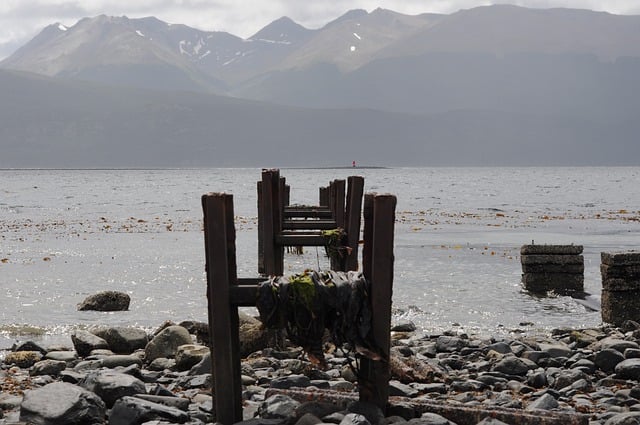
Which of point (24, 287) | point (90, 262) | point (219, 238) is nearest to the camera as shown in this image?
point (219, 238)

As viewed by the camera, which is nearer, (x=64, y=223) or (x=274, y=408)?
(x=274, y=408)

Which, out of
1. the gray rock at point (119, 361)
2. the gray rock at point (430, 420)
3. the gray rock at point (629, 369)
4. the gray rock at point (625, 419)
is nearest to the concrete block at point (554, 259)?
the gray rock at point (629, 369)

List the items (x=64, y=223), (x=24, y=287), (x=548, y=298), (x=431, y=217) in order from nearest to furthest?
1. (x=548, y=298)
2. (x=24, y=287)
3. (x=64, y=223)
4. (x=431, y=217)

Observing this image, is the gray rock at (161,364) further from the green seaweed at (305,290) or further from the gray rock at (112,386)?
the green seaweed at (305,290)

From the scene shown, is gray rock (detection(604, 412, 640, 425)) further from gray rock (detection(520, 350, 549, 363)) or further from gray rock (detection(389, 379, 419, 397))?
gray rock (detection(520, 350, 549, 363))

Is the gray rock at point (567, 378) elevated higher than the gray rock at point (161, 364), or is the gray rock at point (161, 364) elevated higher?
the gray rock at point (567, 378)

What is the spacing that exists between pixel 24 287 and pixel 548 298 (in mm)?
12674

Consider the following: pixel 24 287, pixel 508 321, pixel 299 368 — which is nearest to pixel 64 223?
pixel 24 287

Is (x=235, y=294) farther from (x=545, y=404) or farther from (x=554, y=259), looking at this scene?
(x=554, y=259)

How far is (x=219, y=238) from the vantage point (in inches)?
267

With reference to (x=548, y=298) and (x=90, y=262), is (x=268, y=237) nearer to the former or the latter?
(x=548, y=298)

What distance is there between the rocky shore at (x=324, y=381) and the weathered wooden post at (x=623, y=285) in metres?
0.60

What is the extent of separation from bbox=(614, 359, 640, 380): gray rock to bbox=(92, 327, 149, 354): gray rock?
265 inches

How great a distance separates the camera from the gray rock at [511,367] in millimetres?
9789
